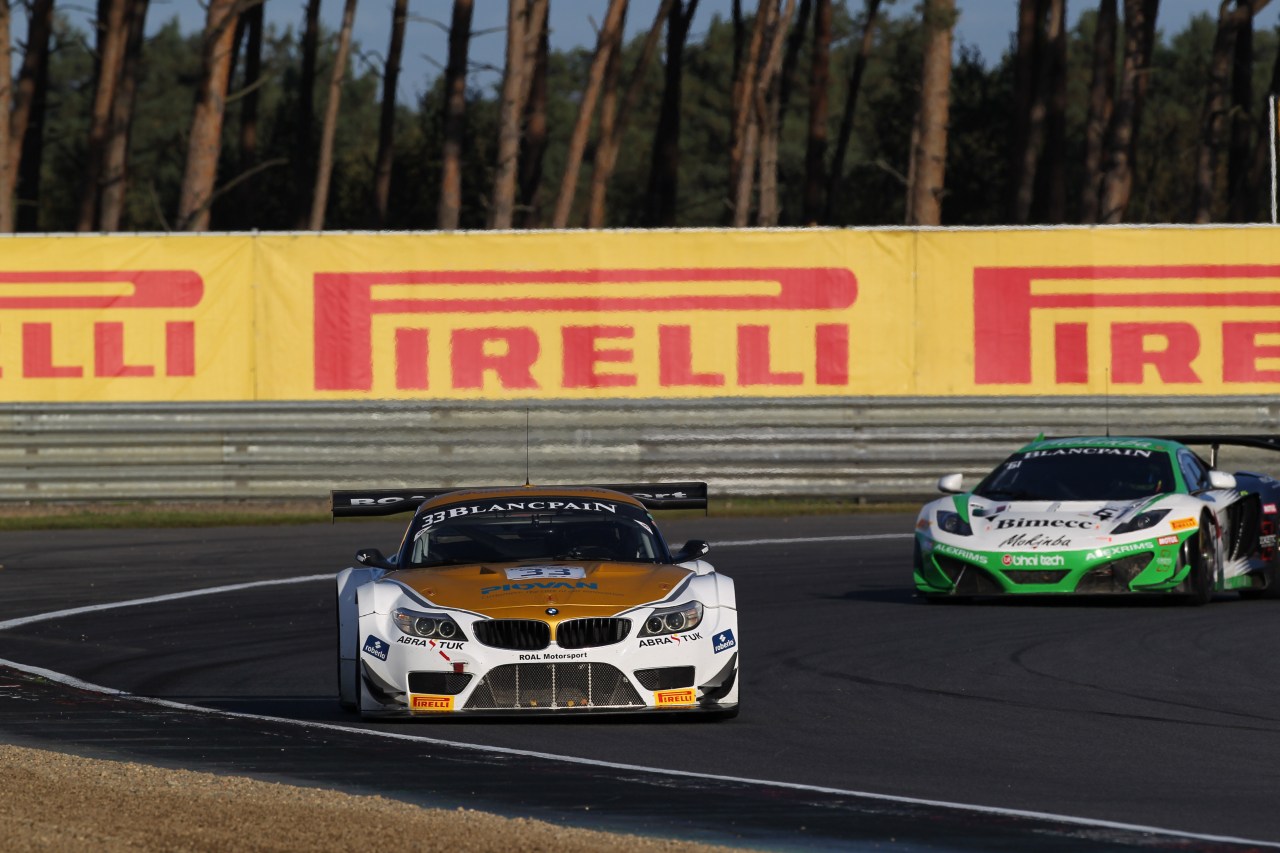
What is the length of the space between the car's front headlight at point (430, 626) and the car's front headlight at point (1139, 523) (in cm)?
710

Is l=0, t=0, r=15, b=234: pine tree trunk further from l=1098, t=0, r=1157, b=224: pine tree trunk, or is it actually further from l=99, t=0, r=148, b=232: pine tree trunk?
l=1098, t=0, r=1157, b=224: pine tree trunk

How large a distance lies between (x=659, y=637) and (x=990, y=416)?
53.2 feet

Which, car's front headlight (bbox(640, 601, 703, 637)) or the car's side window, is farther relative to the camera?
the car's side window

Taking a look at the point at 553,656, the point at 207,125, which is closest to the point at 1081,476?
the point at 553,656

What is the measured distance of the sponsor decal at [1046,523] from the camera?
642 inches

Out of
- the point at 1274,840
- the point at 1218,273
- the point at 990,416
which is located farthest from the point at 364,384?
the point at 1274,840

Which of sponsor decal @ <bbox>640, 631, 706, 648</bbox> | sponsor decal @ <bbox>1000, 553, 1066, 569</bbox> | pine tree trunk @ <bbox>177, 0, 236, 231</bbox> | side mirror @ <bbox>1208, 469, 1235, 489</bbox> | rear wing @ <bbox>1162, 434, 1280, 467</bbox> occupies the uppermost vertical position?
pine tree trunk @ <bbox>177, 0, 236, 231</bbox>

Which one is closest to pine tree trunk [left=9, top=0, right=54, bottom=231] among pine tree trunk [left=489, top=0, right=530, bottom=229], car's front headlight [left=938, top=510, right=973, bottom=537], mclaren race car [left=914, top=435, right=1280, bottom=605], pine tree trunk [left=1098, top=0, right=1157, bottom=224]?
pine tree trunk [left=489, top=0, right=530, bottom=229]

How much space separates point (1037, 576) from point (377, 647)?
270 inches

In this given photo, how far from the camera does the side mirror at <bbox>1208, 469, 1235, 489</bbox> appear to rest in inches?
662

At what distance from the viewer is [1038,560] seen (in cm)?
1620

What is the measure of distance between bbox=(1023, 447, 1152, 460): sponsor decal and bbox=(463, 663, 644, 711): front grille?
7914 mm

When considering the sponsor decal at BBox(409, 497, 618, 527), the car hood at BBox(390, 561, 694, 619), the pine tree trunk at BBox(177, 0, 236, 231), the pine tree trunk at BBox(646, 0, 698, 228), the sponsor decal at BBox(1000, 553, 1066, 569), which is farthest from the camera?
the pine tree trunk at BBox(646, 0, 698, 228)

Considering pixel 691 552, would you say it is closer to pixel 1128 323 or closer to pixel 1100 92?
pixel 1128 323
